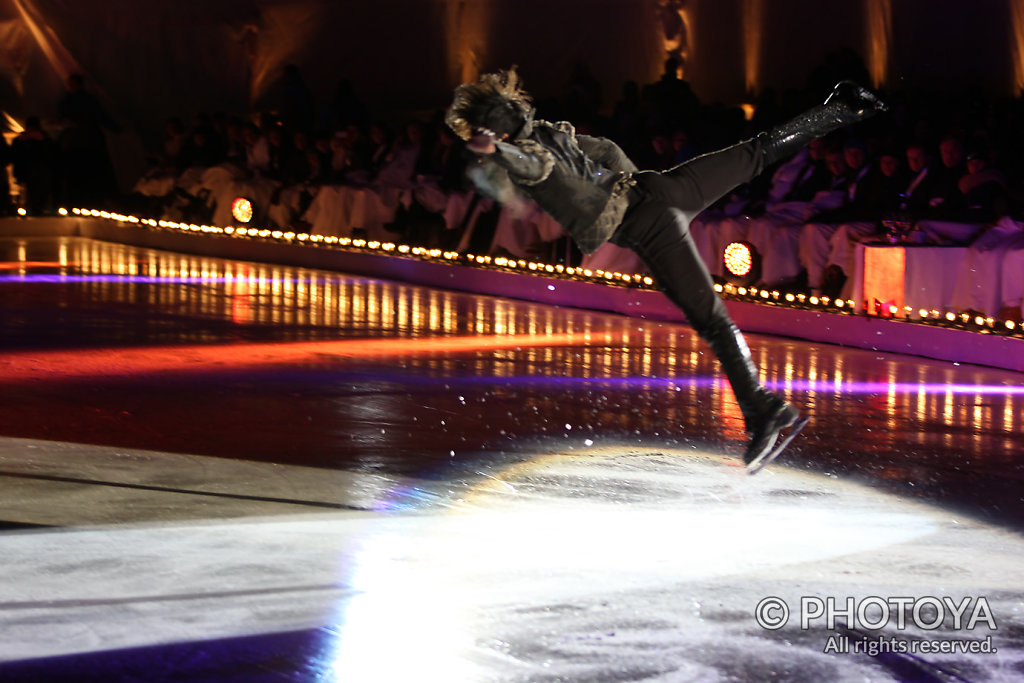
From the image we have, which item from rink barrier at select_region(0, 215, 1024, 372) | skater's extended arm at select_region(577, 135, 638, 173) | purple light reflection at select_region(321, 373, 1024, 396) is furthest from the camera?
rink barrier at select_region(0, 215, 1024, 372)

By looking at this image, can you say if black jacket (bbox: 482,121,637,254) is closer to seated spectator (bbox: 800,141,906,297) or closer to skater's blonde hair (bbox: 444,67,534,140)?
skater's blonde hair (bbox: 444,67,534,140)

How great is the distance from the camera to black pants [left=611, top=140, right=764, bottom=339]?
4.04 meters

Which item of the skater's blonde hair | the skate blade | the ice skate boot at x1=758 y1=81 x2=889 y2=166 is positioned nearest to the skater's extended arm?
the skater's blonde hair

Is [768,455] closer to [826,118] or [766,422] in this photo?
[766,422]

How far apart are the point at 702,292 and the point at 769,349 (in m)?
3.35

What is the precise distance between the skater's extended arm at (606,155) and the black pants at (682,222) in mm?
68

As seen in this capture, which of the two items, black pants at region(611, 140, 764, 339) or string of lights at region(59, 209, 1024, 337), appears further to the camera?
string of lights at region(59, 209, 1024, 337)

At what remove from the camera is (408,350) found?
7.02m

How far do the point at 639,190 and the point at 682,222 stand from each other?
0.17 meters

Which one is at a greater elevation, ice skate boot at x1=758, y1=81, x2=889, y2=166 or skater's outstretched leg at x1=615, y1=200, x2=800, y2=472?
ice skate boot at x1=758, y1=81, x2=889, y2=166

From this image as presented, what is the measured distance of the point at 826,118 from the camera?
14.1ft

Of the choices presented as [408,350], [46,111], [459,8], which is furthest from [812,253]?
[46,111]

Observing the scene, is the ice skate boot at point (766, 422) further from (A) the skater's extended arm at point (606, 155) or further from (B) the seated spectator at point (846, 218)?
(B) the seated spectator at point (846, 218)

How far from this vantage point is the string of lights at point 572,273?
7086 mm
